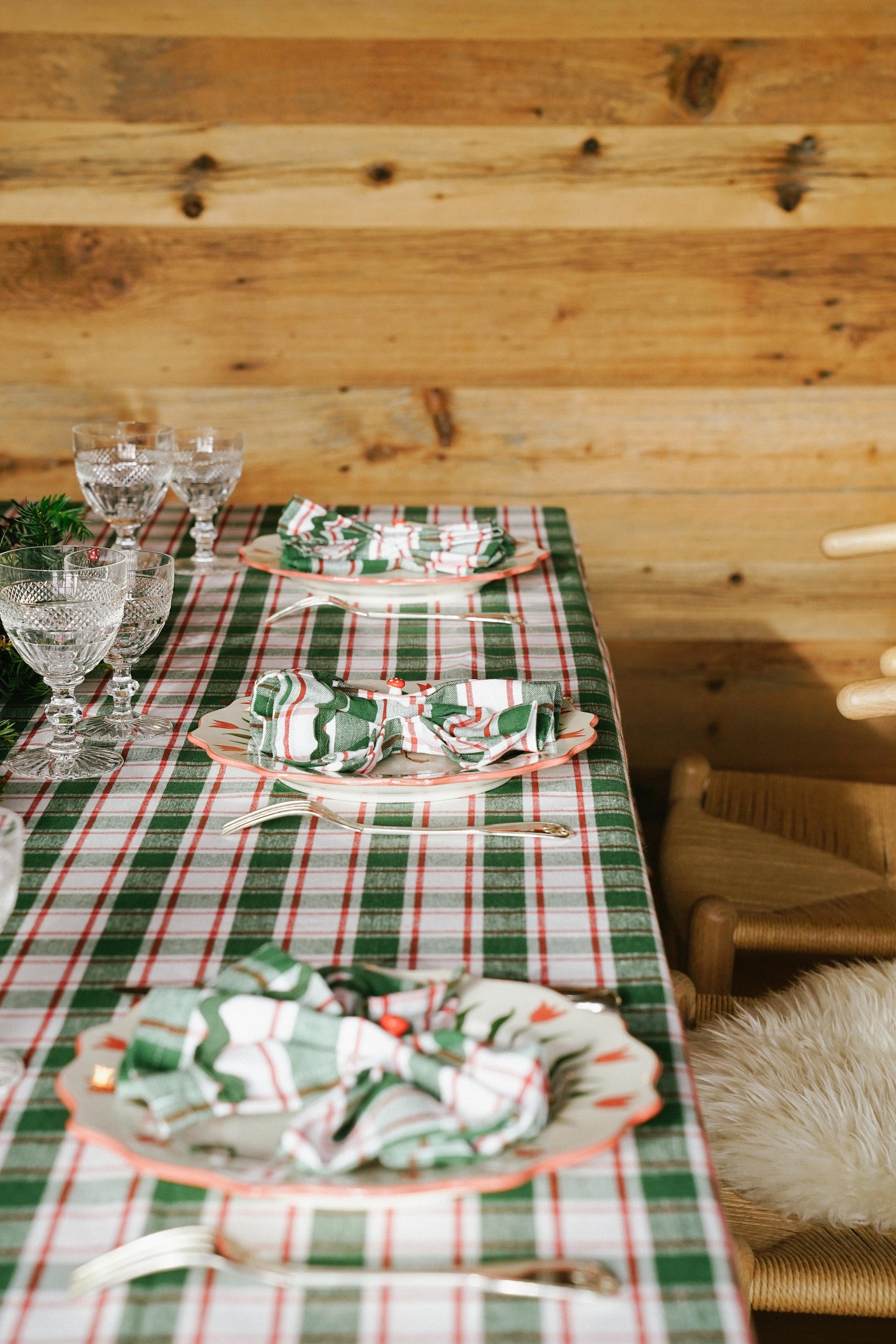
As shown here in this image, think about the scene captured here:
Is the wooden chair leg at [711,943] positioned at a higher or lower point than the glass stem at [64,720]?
higher

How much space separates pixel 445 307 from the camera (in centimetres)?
222

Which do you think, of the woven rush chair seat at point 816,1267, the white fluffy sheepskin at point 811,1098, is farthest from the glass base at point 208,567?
the woven rush chair seat at point 816,1267

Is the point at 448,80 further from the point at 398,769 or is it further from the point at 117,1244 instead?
the point at 117,1244

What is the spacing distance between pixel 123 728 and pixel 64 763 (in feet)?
0.28

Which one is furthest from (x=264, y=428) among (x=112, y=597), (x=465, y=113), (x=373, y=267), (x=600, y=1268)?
(x=600, y=1268)

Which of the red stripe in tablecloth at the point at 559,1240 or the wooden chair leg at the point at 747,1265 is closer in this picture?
the red stripe in tablecloth at the point at 559,1240

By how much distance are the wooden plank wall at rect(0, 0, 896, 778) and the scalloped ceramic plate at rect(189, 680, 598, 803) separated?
55.2 inches

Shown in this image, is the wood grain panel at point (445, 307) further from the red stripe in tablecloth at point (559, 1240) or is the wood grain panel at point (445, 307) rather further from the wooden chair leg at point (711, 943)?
the red stripe in tablecloth at point (559, 1240)

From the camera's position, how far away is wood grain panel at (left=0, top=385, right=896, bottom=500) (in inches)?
89.5

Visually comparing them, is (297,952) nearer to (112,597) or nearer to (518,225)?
(112,597)

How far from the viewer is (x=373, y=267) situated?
7.20 ft

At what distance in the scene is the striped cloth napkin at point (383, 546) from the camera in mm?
1413

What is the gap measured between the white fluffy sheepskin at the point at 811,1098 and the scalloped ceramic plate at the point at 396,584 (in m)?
0.55

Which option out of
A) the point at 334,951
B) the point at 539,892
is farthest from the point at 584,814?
the point at 334,951
